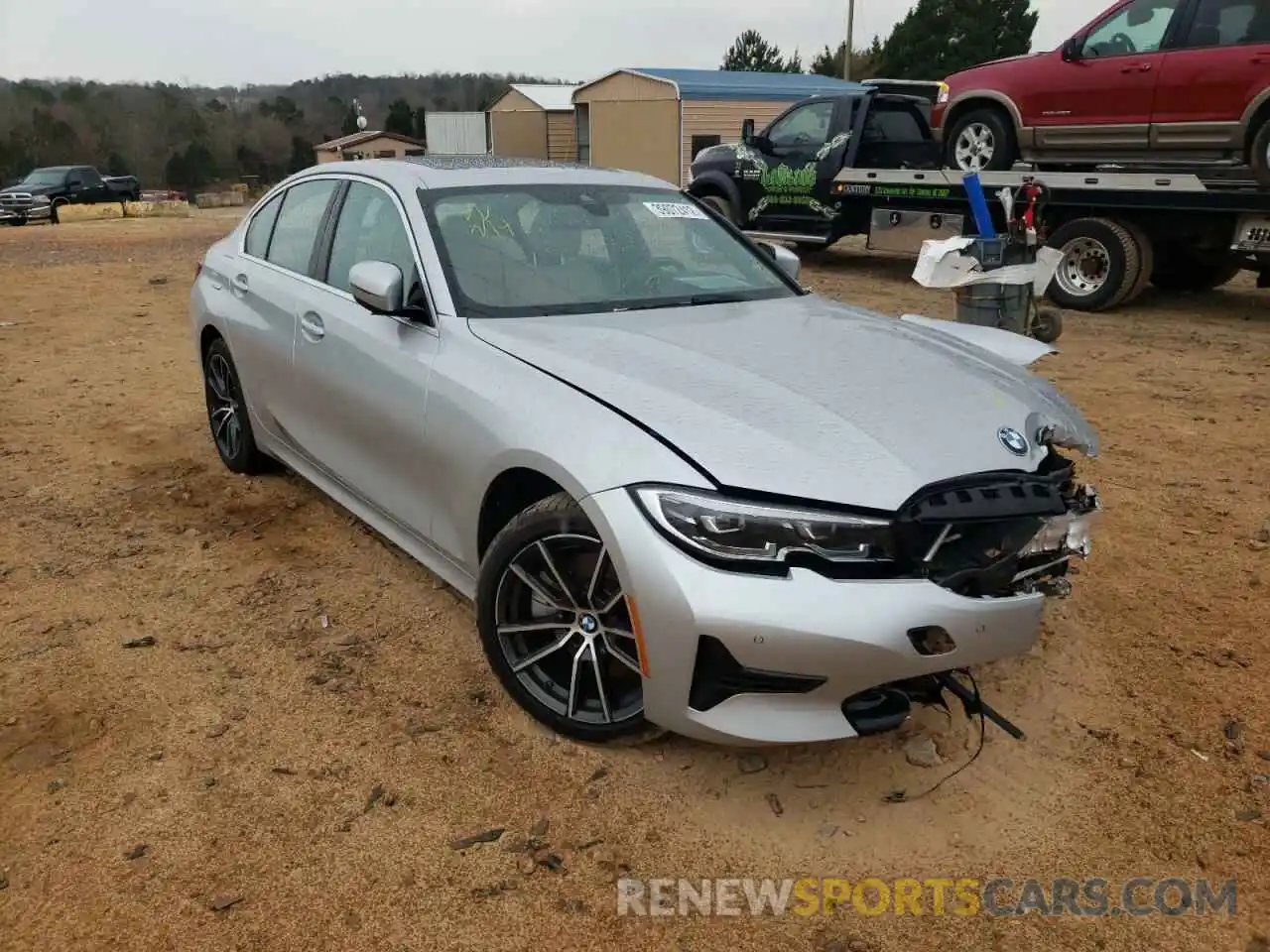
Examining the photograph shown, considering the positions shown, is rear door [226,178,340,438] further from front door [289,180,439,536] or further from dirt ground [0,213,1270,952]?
dirt ground [0,213,1270,952]

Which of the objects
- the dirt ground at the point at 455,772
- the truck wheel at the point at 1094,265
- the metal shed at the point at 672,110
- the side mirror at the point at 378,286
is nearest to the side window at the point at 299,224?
the side mirror at the point at 378,286

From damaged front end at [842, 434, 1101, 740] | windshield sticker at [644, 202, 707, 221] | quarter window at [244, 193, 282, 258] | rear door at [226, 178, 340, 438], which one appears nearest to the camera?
damaged front end at [842, 434, 1101, 740]

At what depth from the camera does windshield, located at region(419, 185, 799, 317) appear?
3.48 m

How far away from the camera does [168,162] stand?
7006cm

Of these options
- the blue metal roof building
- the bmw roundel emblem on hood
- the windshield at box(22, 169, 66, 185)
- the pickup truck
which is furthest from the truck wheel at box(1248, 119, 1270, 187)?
the windshield at box(22, 169, 66, 185)

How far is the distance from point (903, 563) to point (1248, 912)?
1136mm

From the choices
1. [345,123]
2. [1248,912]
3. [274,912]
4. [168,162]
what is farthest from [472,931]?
[345,123]

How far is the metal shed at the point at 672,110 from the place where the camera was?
99.2ft

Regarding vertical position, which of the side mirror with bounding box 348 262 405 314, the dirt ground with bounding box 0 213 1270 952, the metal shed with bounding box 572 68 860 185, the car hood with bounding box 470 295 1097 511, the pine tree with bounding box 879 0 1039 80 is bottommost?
the dirt ground with bounding box 0 213 1270 952

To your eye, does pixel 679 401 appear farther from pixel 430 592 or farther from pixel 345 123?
pixel 345 123

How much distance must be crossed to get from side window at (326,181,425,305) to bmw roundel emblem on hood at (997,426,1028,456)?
1912 mm

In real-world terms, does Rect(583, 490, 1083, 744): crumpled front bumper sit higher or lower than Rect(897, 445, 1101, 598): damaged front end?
lower

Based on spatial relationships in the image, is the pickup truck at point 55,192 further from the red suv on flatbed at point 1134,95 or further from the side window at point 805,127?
the red suv on flatbed at point 1134,95

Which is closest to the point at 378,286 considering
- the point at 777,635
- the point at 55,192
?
the point at 777,635
